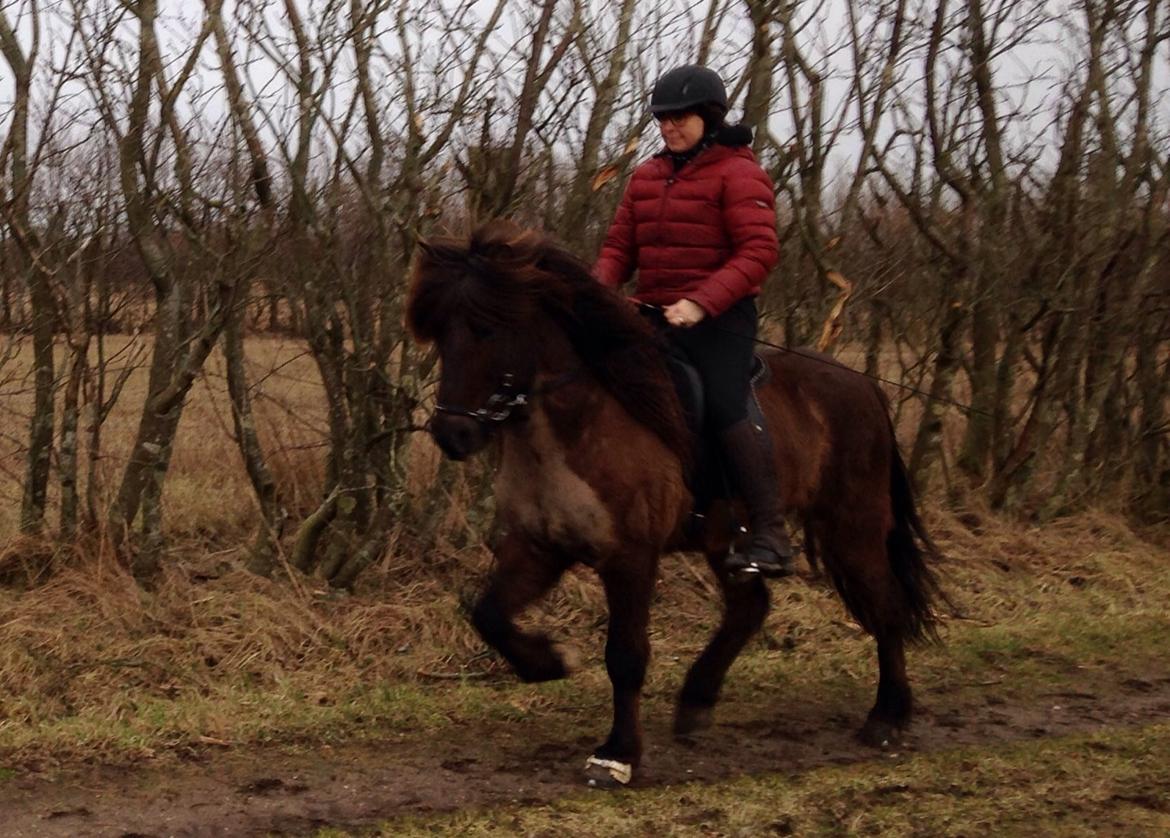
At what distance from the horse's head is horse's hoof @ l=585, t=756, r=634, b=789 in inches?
54.5

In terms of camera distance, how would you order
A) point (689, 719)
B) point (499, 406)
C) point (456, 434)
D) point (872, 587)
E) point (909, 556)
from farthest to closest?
point (909, 556), point (872, 587), point (689, 719), point (499, 406), point (456, 434)

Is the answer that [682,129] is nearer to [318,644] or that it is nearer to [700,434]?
[700,434]

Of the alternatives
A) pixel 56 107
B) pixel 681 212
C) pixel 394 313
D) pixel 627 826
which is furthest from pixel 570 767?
pixel 56 107

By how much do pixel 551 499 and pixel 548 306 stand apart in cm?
74

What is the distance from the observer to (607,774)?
5.16 metres

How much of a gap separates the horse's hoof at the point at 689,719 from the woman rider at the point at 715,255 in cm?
74

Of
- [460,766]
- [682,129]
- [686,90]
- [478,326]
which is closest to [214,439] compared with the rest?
[460,766]

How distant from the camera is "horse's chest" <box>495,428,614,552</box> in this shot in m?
5.06

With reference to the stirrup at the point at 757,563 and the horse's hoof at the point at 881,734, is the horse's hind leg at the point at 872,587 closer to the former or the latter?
the horse's hoof at the point at 881,734

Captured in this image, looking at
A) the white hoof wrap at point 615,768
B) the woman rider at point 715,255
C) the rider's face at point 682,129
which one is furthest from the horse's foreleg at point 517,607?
the rider's face at point 682,129

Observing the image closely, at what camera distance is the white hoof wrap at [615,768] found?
5.16 metres

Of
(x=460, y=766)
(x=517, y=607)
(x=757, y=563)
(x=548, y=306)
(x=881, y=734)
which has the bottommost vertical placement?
(x=460, y=766)

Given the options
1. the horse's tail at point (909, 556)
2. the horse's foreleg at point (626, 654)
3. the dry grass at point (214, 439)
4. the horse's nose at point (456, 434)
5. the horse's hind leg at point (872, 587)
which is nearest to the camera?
the horse's nose at point (456, 434)

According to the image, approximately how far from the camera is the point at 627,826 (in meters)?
4.69
